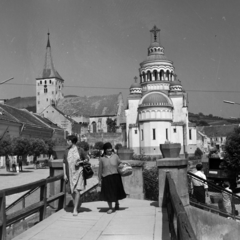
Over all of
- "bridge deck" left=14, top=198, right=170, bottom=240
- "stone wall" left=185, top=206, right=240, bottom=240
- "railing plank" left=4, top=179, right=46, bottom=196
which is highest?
"railing plank" left=4, top=179, right=46, bottom=196

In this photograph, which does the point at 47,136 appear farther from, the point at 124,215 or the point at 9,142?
the point at 124,215

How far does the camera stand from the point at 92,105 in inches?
4341

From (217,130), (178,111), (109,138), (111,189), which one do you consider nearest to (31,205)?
(111,189)

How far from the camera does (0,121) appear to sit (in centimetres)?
4784

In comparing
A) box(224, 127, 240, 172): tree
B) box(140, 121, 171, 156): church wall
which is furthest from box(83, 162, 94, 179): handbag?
box(140, 121, 171, 156): church wall

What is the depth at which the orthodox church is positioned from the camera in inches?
2625

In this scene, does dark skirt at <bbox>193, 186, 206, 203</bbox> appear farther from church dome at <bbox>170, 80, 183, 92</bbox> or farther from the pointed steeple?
the pointed steeple

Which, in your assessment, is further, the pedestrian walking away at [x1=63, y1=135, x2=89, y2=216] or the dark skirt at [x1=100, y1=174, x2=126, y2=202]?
the dark skirt at [x1=100, y1=174, x2=126, y2=202]

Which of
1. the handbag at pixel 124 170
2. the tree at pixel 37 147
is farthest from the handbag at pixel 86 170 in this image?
the tree at pixel 37 147

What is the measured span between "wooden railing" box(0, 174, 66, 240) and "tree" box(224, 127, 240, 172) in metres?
17.9

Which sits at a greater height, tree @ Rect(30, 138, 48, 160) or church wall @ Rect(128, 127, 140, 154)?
church wall @ Rect(128, 127, 140, 154)

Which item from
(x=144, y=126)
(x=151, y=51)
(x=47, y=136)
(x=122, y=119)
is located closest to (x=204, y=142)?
(x=122, y=119)

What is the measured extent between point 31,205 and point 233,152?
20005mm

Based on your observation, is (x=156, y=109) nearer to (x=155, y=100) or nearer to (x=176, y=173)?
(x=155, y=100)
